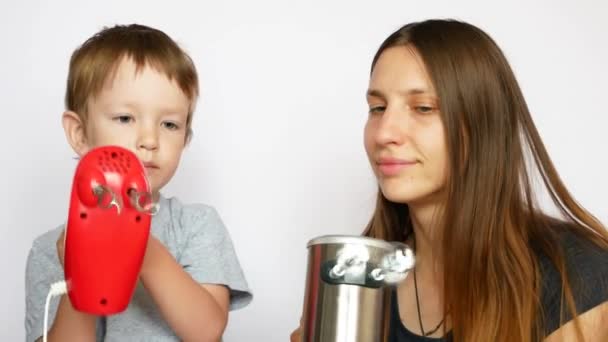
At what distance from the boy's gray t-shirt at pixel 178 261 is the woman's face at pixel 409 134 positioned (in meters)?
0.27

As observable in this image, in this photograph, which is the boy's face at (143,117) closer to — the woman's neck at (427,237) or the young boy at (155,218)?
the young boy at (155,218)

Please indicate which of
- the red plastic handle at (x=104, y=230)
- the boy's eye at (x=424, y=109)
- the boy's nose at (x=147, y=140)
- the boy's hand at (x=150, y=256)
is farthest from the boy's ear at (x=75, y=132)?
the boy's eye at (x=424, y=109)

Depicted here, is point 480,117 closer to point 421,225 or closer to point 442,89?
point 442,89

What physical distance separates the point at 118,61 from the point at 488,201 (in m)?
0.58

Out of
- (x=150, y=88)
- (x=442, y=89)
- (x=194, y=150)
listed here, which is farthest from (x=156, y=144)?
(x=194, y=150)

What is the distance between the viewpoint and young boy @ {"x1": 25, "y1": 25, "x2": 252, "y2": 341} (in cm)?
108

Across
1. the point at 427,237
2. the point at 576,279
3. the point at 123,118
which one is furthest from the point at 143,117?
the point at 576,279

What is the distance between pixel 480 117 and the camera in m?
1.20

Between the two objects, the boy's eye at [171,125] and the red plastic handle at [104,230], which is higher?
the boy's eye at [171,125]

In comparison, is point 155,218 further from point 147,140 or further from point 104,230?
point 104,230

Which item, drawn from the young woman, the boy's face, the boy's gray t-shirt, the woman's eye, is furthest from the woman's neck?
the boy's face

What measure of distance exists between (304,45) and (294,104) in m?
0.14

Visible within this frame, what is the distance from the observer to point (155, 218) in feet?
4.10

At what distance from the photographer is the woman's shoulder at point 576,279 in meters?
1.16
